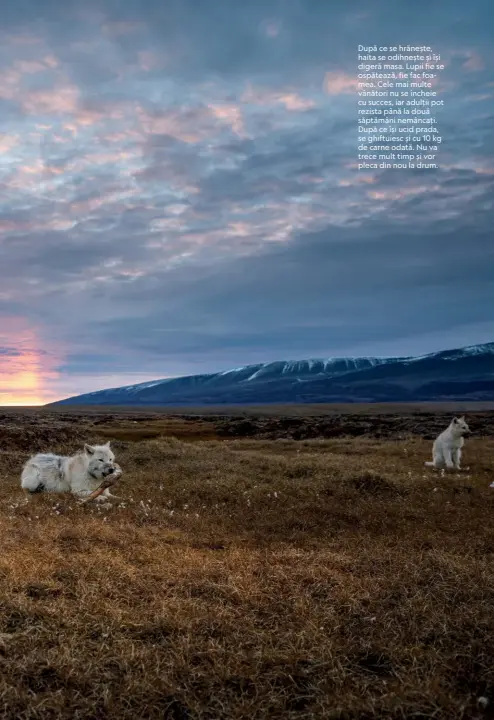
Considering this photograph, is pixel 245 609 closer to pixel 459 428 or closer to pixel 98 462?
pixel 98 462

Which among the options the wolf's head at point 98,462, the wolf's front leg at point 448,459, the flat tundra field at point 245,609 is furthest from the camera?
the wolf's front leg at point 448,459

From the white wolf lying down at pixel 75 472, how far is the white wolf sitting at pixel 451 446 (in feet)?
44.3

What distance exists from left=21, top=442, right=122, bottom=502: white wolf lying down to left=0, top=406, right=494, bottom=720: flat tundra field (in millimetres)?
620

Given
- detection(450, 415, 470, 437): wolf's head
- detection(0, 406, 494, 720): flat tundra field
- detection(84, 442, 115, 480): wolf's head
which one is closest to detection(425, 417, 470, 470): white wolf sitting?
detection(450, 415, 470, 437): wolf's head

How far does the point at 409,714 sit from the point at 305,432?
40837mm

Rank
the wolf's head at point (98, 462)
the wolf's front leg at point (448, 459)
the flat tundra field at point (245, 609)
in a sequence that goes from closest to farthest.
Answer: the flat tundra field at point (245, 609)
the wolf's head at point (98, 462)
the wolf's front leg at point (448, 459)

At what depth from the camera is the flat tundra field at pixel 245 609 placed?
4902 mm

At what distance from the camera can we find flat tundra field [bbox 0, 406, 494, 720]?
4.90 meters

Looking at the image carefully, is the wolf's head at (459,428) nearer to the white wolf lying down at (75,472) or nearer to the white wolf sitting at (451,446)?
the white wolf sitting at (451,446)

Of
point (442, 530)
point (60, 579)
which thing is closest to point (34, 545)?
point (60, 579)

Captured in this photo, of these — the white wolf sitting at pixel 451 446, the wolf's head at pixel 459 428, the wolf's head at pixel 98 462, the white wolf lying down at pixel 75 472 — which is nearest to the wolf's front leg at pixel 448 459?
the white wolf sitting at pixel 451 446

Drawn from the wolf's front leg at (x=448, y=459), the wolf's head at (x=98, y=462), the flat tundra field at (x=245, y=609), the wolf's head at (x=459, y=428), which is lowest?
the wolf's front leg at (x=448, y=459)

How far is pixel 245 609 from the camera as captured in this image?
6.87 metres

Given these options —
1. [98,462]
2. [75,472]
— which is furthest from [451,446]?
[75,472]
